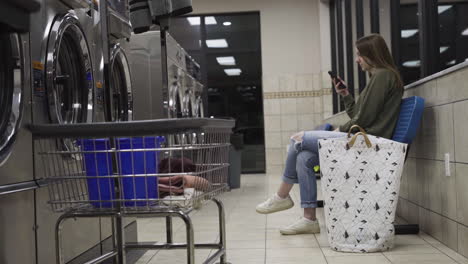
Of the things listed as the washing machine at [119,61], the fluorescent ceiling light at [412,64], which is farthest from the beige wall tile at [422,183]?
the fluorescent ceiling light at [412,64]

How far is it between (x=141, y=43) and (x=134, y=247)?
8.44 ft

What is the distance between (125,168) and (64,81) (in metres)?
0.69

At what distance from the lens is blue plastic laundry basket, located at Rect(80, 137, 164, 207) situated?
5.25 feet

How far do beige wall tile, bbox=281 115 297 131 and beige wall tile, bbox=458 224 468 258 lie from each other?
574 centimetres

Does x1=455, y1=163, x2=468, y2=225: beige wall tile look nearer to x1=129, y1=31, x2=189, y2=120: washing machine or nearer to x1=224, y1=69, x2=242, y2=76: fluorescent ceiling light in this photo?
x1=129, y1=31, x2=189, y2=120: washing machine

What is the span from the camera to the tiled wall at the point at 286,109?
8133 mm

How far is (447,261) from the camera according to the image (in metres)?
2.34

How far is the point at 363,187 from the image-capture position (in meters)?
2.61

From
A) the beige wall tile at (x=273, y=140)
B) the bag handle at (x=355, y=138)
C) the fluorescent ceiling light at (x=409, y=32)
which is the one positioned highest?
the fluorescent ceiling light at (x=409, y=32)

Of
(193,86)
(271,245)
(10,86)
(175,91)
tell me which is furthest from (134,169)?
(193,86)

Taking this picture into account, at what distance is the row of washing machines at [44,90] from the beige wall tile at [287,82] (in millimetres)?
5409

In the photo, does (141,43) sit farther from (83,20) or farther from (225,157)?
(225,157)

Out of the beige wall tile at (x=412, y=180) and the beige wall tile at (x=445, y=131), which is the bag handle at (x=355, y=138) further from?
the beige wall tile at (x=412, y=180)

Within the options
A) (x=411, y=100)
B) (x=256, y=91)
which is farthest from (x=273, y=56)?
(x=411, y=100)
